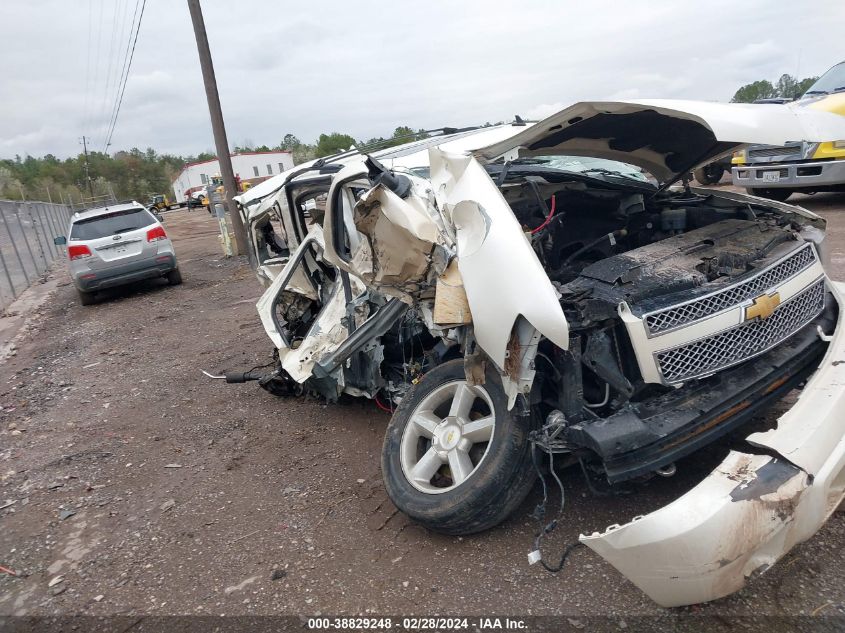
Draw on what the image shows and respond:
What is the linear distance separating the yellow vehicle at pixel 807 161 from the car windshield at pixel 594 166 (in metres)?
4.16

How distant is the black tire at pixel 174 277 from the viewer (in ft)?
37.4

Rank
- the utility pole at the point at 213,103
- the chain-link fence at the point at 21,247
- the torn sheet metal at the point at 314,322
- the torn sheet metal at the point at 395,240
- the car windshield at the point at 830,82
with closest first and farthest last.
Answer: the torn sheet metal at the point at 395,240 → the torn sheet metal at the point at 314,322 → the car windshield at the point at 830,82 → the chain-link fence at the point at 21,247 → the utility pole at the point at 213,103

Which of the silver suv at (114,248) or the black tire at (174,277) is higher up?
the silver suv at (114,248)

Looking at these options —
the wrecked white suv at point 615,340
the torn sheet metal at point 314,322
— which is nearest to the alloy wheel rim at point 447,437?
the wrecked white suv at point 615,340

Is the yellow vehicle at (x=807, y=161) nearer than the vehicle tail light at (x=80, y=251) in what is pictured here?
Yes

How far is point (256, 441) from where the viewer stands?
13.9 feet

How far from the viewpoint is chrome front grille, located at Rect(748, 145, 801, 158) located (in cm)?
803

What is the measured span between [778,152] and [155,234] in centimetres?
1017

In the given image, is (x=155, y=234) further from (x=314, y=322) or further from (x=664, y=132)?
(x=664, y=132)

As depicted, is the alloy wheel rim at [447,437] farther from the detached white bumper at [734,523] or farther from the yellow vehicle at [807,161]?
the yellow vehicle at [807,161]

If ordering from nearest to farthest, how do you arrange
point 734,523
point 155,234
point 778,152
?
point 734,523
point 778,152
point 155,234

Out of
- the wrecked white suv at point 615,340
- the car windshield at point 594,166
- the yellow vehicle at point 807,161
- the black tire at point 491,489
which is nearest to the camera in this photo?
the wrecked white suv at point 615,340

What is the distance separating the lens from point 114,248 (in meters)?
10.2

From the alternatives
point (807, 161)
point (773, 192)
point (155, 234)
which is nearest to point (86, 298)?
point (155, 234)
